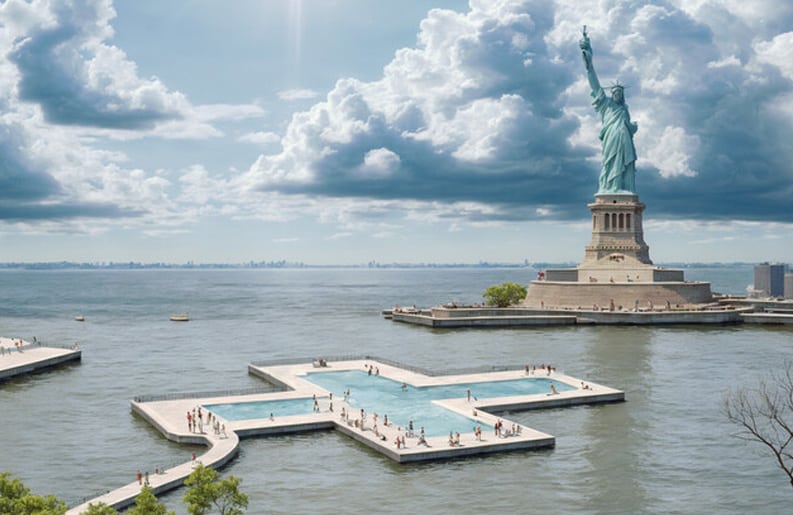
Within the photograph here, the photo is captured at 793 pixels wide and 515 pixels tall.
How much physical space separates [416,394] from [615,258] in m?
67.4

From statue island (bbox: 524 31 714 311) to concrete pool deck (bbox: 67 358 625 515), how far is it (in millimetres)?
46943

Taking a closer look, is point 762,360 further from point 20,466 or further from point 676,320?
point 20,466

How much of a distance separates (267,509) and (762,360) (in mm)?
53067

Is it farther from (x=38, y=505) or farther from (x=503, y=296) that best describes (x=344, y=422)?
(x=503, y=296)

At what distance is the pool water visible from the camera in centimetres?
4694

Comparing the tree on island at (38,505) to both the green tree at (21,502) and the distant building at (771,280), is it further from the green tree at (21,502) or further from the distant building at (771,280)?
the distant building at (771,280)

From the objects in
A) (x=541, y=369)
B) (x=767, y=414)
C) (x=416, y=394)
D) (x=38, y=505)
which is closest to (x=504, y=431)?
(x=416, y=394)

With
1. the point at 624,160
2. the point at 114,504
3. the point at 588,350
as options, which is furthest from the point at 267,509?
the point at 624,160

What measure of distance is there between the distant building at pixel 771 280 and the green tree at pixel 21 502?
643 ft

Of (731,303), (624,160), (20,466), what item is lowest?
(20,466)

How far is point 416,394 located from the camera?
2191 inches

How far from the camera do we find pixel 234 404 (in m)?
52.3

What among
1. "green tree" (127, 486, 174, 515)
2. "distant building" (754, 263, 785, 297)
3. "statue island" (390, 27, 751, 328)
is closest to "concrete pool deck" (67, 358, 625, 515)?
"green tree" (127, 486, 174, 515)

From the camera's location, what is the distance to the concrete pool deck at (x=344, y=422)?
127ft
